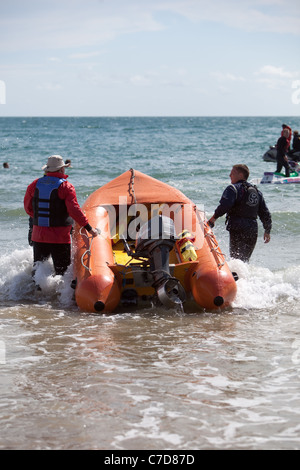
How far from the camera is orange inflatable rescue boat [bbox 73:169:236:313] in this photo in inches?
208

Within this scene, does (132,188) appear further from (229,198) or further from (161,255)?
(161,255)

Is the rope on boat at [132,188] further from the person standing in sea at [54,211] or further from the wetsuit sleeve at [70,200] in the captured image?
the wetsuit sleeve at [70,200]

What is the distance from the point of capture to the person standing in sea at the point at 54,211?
566 cm

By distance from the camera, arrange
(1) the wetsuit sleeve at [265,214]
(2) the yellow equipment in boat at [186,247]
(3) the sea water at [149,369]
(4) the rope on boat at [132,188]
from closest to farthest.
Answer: (3) the sea water at [149,369], (2) the yellow equipment in boat at [186,247], (1) the wetsuit sleeve at [265,214], (4) the rope on boat at [132,188]

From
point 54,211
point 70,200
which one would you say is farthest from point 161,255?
point 54,211

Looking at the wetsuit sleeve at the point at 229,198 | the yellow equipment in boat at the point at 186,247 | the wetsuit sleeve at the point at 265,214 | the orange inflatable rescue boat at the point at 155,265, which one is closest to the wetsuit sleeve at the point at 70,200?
the orange inflatable rescue boat at the point at 155,265

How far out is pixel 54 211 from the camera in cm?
569

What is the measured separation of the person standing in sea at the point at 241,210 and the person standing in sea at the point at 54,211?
136 cm

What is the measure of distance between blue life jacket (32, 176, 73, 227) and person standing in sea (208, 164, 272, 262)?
1556mm

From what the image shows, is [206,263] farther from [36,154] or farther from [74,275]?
[36,154]

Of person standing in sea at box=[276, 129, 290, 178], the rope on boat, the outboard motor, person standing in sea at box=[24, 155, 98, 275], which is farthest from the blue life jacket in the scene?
person standing in sea at box=[276, 129, 290, 178]

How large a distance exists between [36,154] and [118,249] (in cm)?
2110

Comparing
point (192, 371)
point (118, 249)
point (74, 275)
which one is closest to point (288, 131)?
point (118, 249)

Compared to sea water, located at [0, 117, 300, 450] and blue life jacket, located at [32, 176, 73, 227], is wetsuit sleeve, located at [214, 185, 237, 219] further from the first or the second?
blue life jacket, located at [32, 176, 73, 227]
